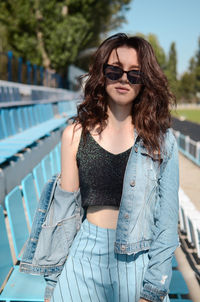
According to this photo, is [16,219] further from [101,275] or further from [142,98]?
[142,98]

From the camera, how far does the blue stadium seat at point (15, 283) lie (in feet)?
7.44

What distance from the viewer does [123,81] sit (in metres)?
1.57

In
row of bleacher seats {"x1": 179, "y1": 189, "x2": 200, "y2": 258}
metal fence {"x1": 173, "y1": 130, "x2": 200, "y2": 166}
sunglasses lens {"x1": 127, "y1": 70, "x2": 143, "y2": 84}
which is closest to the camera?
sunglasses lens {"x1": 127, "y1": 70, "x2": 143, "y2": 84}

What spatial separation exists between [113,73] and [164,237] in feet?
2.34

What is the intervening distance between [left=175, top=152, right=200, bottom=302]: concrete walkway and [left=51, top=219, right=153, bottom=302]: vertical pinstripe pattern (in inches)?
68.3

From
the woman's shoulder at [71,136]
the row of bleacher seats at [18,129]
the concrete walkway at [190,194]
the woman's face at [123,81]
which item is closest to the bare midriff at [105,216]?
the woman's shoulder at [71,136]

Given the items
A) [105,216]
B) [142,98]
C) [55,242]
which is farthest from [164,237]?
[142,98]

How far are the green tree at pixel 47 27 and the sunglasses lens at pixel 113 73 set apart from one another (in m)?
27.6

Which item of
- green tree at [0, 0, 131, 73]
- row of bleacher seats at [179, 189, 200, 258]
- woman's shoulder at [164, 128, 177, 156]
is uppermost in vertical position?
green tree at [0, 0, 131, 73]

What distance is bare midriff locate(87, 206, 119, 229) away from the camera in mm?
1577

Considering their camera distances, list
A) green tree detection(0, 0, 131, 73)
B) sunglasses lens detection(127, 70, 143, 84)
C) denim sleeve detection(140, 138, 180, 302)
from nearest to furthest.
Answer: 1. denim sleeve detection(140, 138, 180, 302)
2. sunglasses lens detection(127, 70, 143, 84)
3. green tree detection(0, 0, 131, 73)

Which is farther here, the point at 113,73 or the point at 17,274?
the point at 17,274

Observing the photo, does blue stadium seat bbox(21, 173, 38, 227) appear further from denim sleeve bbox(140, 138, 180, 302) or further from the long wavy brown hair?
denim sleeve bbox(140, 138, 180, 302)

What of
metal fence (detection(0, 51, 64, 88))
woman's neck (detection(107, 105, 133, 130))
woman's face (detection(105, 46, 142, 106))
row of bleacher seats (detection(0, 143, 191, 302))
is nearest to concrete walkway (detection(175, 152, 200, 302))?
→ row of bleacher seats (detection(0, 143, 191, 302))
